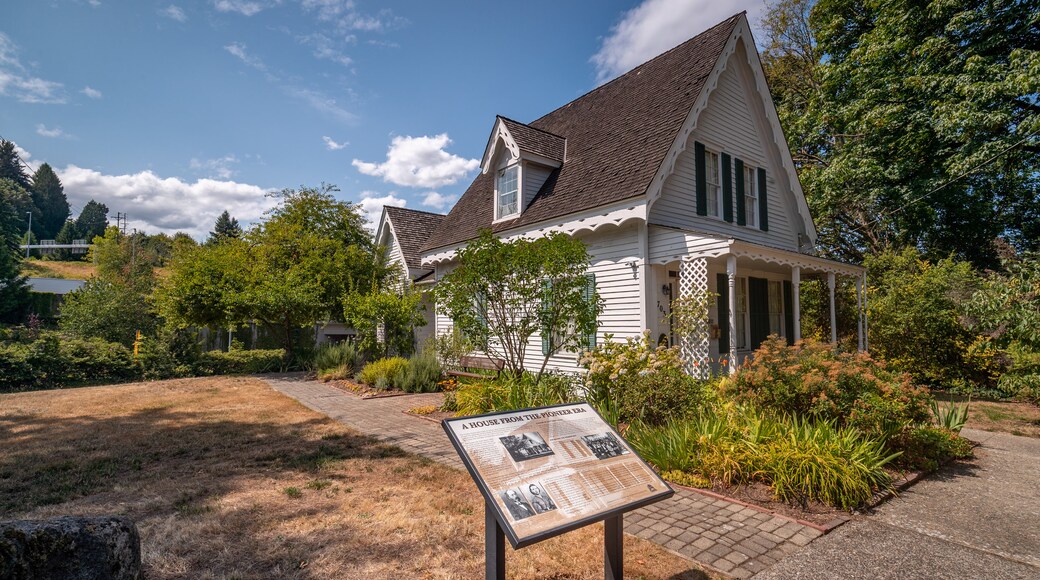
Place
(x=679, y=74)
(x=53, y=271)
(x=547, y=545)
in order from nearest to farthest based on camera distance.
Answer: (x=547, y=545), (x=679, y=74), (x=53, y=271)

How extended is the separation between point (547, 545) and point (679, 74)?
12689 millimetres

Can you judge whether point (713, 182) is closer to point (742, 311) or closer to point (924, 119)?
point (742, 311)

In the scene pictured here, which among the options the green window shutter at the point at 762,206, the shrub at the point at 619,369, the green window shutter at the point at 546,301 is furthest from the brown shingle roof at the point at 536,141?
the shrub at the point at 619,369

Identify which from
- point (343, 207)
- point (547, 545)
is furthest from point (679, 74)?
point (343, 207)

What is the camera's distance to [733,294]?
9789 mm

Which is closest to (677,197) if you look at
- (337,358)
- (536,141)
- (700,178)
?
(700,178)

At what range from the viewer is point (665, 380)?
7.29m

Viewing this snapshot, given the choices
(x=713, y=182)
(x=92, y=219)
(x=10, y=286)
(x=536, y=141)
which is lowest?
(x=10, y=286)

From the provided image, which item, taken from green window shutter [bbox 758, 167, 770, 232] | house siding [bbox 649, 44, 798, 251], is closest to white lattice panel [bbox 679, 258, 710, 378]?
house siding [bbox 649, 44, 798, 251]

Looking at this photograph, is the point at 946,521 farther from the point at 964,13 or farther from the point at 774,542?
the point at 964,13

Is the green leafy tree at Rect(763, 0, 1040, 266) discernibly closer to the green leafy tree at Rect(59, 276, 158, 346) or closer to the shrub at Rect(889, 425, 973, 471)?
the shrub at Rect(889, 425, 973, 471)

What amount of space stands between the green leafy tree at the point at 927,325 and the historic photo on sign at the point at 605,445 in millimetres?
13535

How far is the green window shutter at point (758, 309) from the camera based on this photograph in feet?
42.5

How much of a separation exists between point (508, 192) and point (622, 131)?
386 cm
